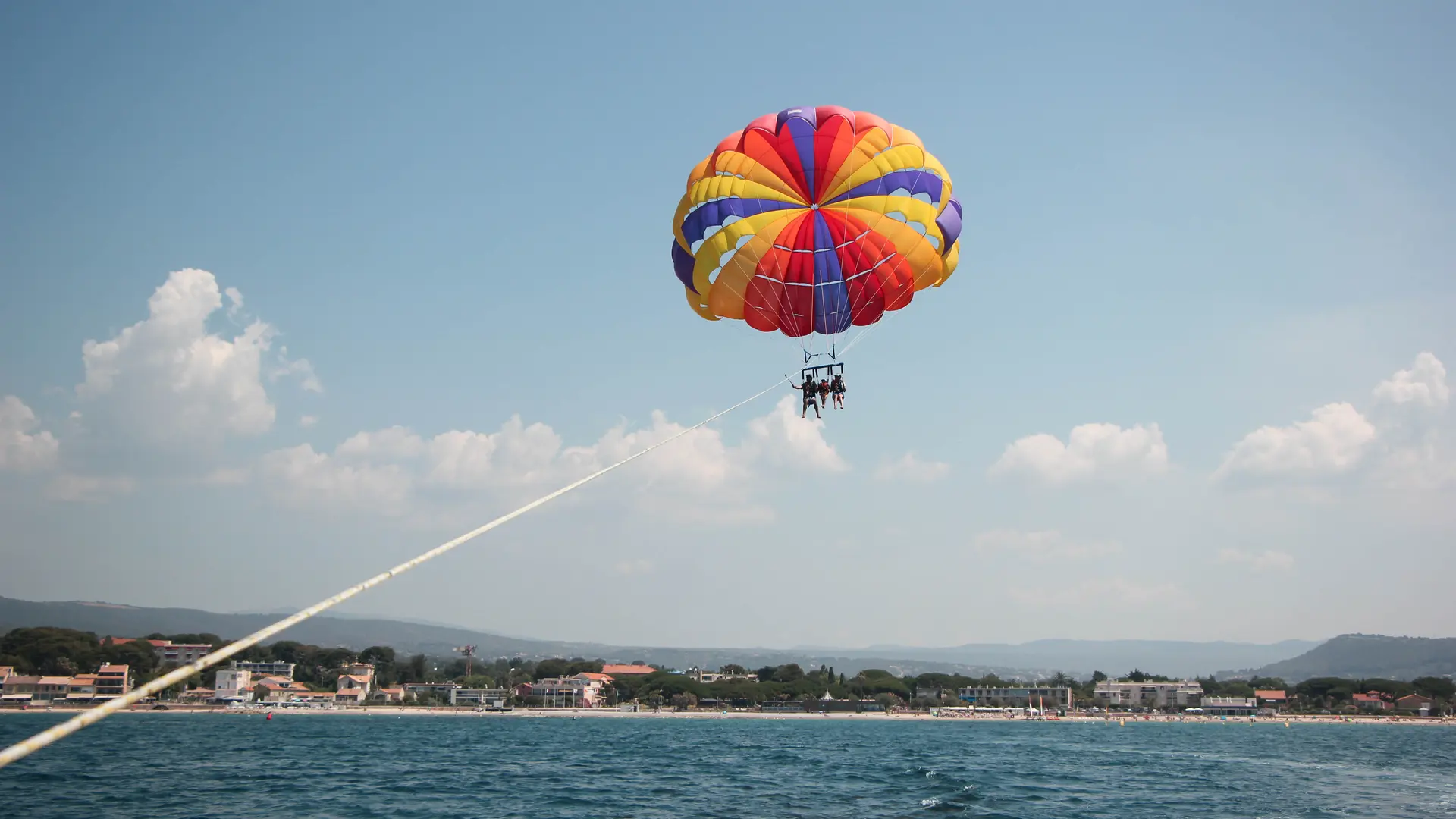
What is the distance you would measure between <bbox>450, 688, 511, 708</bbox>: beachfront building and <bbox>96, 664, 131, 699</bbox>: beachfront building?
3736 centimetres

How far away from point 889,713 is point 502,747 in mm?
94183

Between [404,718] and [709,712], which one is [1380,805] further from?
[709,712]

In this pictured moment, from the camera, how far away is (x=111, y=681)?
358 feet

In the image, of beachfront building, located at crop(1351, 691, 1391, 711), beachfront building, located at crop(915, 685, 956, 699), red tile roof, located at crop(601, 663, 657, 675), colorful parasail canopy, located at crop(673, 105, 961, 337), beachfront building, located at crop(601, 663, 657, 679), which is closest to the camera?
colorful parasail canopy, located at crop(673, 105, 961, 337)

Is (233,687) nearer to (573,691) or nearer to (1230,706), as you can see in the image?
(573,691)

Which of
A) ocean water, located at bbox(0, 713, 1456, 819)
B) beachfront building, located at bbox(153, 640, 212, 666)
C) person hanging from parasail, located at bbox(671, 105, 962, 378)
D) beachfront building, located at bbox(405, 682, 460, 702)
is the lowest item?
beachfront building, located at bbox(405, 682, 460, 702)

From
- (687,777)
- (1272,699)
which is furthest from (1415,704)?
(687,777)

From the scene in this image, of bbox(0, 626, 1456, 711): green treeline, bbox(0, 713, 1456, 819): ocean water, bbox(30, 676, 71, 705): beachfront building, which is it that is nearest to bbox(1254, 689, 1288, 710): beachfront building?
bbox(0, 626, 1456, 711): green treeline

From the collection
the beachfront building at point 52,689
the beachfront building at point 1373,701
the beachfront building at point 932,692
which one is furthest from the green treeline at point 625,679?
the beachfront building at point 52,689

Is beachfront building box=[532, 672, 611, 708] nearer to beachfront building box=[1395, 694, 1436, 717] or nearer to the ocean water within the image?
the ocean water

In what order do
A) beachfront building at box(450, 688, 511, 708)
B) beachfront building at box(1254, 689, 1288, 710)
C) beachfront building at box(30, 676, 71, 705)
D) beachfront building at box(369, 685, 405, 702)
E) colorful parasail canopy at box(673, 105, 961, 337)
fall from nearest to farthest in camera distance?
colorful parasail canopy at box(673, 105, 961, 337) < beachfront building at box(30, 676, 71, 705) < beachfront building at box(450, 688, 511, 708) < beachfront building at box(369, 685, 405, 702) < beachfront building at box(1254, 689, 1288, 710)

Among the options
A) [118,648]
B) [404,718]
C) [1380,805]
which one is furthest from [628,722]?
[1380,805]

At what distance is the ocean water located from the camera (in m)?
27.1

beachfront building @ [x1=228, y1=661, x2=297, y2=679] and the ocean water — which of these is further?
beachfront building @ [x1=228, y1=661, x2=297, y2=679]
